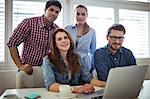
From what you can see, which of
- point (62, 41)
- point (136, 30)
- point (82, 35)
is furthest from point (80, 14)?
point (136, 30)

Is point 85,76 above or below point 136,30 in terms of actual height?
below

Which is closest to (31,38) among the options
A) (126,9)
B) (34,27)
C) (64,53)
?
(34,27)

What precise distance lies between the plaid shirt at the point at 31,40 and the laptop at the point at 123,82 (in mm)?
1200

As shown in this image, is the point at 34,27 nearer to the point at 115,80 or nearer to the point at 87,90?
the point at 87,90

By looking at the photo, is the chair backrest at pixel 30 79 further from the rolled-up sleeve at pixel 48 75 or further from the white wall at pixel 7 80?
the white wall at pixel 7 80

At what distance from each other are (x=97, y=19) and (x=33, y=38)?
1.56 meters

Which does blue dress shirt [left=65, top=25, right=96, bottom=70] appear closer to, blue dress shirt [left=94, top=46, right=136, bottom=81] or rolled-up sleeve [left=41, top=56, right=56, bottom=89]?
blue dress shirt [left=94, top=46, right=136, bottom=81]

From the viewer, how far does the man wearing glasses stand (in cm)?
207

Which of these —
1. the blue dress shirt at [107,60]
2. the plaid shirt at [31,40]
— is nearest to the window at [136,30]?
the blue dress shirt at [107,60]

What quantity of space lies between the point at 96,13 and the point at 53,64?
2.03 m

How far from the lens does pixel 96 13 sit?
11.8 feet

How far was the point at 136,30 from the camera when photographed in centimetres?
392

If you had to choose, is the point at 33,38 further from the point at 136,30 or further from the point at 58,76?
the point at 136,30

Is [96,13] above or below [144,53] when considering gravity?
above
